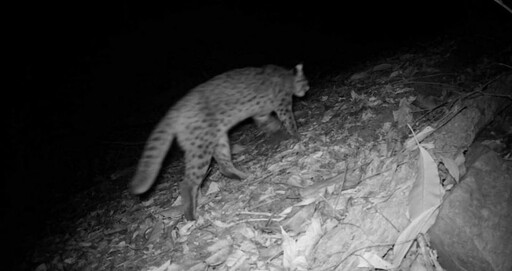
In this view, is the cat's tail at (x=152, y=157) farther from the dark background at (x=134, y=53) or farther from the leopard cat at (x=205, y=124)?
the dark background at (x=134, y=53)

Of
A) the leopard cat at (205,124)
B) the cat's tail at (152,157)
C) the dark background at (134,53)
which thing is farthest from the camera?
the dark background at (134,53)

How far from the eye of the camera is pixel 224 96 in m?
4.77

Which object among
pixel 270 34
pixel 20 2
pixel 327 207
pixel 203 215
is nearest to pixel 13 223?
pixel 203 215

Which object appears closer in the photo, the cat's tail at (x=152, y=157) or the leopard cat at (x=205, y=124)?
the cat's tail at (x=152, y=157)

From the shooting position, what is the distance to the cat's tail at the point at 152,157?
14.0 ft

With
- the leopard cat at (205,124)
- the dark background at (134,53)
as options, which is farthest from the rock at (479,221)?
the dark background at (134,53)

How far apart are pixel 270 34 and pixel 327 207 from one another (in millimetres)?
9505

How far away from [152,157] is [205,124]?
2.72ft

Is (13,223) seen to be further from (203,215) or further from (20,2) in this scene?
(20,2)

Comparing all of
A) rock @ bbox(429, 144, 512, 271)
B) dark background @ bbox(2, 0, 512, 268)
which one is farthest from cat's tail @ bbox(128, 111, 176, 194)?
rock @ bbox(429, 144, 512, 271)

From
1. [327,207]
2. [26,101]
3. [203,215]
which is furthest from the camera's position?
[26,101]

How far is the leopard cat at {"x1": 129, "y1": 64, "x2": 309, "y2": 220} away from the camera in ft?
14.4

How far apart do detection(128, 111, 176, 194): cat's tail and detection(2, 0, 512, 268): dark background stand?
2698mm

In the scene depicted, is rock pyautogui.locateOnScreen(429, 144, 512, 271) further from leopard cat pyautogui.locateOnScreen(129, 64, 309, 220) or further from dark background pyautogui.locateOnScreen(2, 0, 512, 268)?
dark background pyautogui.locateOnScreen(2, 0, 512, 268)
